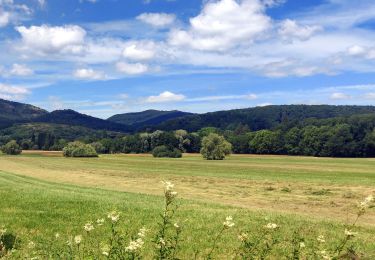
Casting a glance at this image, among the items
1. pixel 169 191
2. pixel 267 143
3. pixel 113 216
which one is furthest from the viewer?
pixel 267 143

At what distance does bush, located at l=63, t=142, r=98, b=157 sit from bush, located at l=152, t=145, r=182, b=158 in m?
19.1

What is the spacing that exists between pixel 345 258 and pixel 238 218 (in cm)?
943

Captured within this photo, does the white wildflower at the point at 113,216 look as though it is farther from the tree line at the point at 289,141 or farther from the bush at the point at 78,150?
the tree line at the point at 289,141

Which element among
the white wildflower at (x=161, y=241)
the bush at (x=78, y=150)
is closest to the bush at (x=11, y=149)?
the bush at (x=78, y=150)

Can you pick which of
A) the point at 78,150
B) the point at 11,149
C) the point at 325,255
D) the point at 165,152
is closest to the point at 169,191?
the point at 325,255

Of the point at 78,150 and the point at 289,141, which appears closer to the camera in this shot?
the point at 78,150

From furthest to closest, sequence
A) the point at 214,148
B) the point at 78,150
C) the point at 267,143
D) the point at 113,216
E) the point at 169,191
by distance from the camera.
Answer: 1. the point at 267,143
2. the point at 78,150
3. the point at 214,148
4. the point at 113,216
5. the point at 169,191

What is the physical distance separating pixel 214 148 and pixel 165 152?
23670mm

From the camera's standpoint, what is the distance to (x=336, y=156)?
5512 inches

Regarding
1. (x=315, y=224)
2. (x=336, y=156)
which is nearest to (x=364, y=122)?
(x=336, y=156)

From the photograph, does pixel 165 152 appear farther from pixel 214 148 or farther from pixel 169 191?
pixel 169 191

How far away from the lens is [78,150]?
12975 centimetres

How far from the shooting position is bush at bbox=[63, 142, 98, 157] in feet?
424

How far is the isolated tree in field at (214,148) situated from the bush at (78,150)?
3454 centimetres
